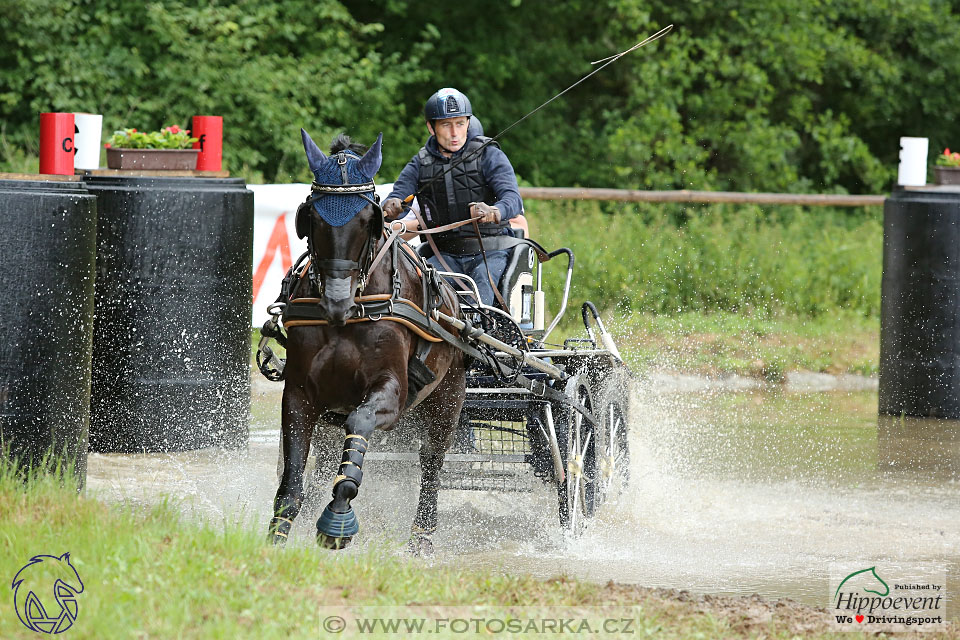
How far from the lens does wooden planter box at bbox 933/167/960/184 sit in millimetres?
10789

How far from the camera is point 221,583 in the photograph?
4.33 m

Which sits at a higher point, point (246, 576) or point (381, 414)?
point (381, 414)

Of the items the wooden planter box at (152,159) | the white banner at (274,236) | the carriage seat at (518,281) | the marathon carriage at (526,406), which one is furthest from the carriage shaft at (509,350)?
the white banner at (274,236)

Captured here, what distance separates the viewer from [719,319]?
13.5m

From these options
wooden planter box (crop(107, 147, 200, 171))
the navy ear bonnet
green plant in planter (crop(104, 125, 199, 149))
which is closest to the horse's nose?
the navy ear bonnet

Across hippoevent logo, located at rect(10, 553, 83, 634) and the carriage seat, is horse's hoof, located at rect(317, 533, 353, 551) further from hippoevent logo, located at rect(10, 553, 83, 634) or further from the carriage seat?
the carriage seat

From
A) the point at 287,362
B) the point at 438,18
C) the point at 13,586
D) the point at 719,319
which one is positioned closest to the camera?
the point at 13,586

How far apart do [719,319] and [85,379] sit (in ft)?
27.9

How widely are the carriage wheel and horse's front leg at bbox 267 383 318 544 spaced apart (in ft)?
5.56

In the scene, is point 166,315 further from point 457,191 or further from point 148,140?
point 457,191

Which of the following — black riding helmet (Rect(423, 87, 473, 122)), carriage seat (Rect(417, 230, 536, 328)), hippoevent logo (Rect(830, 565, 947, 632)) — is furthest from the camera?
carriage seat (Rect(417, 230, 536, 328))

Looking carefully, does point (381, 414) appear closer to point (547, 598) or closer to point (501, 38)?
point (547, 598)

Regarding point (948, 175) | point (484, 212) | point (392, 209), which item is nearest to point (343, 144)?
point (392, 209)

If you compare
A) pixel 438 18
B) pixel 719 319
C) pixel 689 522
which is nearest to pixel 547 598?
pixel 689 522
